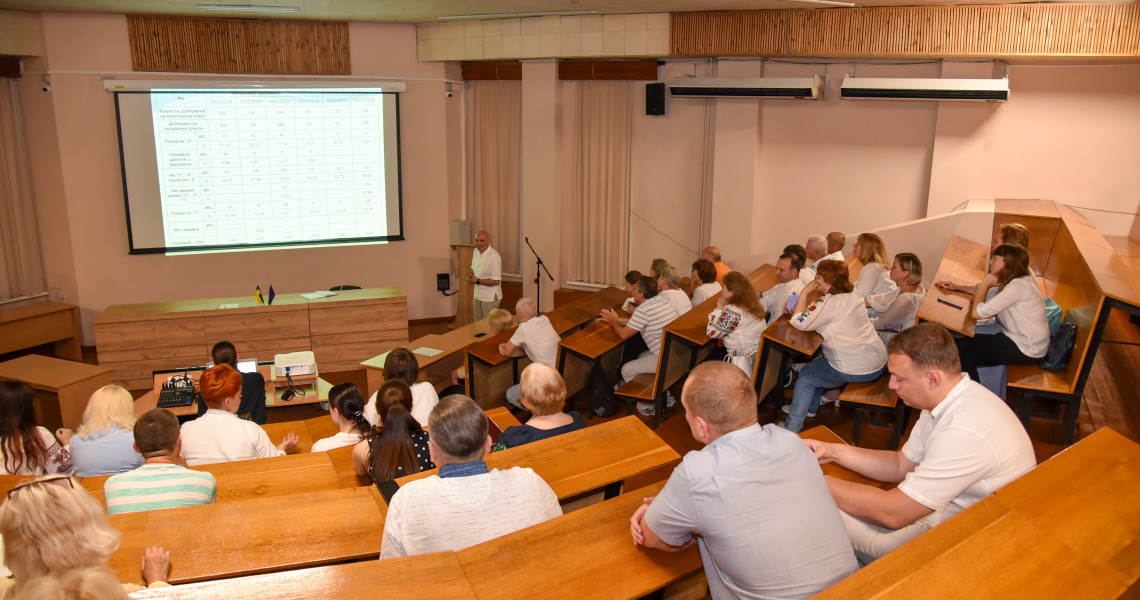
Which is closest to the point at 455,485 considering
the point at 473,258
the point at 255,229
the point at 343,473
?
the point at 343,473

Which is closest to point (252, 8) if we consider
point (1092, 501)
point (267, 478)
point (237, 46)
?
point (237, 46)

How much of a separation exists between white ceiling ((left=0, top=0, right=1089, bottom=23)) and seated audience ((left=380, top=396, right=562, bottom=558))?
5431 mm

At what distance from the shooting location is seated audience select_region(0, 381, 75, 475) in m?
3.67

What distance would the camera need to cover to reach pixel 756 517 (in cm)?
177

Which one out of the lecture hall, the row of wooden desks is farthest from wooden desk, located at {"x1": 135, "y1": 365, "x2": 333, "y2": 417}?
the row of wooden desks

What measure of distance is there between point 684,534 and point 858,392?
3214mm

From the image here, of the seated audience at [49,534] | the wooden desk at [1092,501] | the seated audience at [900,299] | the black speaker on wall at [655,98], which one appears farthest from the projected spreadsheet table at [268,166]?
the wooden desk at [1092,501]

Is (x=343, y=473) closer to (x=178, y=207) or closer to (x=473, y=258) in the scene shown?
(x=473, y=258)

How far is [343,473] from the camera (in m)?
3.55

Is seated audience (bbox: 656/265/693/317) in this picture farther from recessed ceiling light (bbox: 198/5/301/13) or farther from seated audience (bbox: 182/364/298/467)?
recessed ceiling light (bbox: 198/5/301/13)

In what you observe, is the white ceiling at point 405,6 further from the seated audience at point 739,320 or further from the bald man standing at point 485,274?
the seated audience at point 739,320

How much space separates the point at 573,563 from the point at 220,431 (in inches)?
94.9

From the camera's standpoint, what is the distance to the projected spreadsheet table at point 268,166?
26.3 ft

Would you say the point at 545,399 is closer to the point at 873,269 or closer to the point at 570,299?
the point at 873,269
